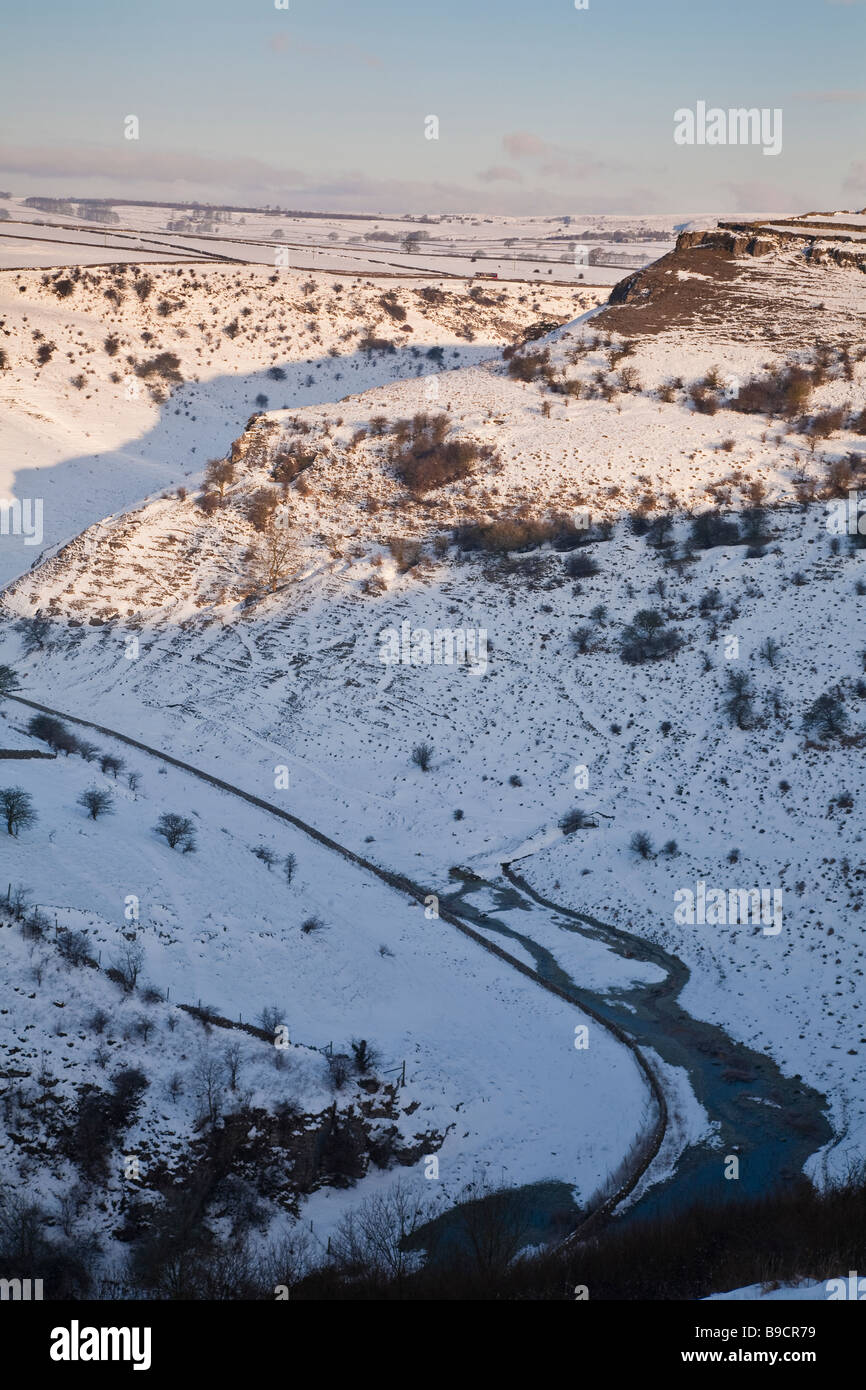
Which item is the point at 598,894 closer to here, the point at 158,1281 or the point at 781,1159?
the point at 781,1159

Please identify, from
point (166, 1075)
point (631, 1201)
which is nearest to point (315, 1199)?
point (166, 1075)

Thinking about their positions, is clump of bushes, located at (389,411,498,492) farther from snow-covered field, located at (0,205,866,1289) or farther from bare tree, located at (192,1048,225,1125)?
bare tree, located at (192,1048,225,1125)

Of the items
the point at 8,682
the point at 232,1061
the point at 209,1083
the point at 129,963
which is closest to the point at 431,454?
the point at 8,682

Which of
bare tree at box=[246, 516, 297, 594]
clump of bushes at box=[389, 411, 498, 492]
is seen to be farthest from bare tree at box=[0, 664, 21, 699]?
clump of bushes at box=[389, 411, 498, 492]

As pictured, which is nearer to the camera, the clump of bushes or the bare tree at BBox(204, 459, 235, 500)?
the clump of bushes

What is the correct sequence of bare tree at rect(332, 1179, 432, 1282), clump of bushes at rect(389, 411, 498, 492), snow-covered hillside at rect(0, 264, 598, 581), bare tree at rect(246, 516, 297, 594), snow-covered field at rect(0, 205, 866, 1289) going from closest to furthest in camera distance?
bare tree at rect(332, 1179, 432, 1282) < snow-covered field at rect(0, 205, 866, 1289) < bare tree at rect(246, 516, 297, 594) < clump of bushes at rect(389, 411, 498, 492) < snow-covered hillside at rect(0, 264, 598, 581)
